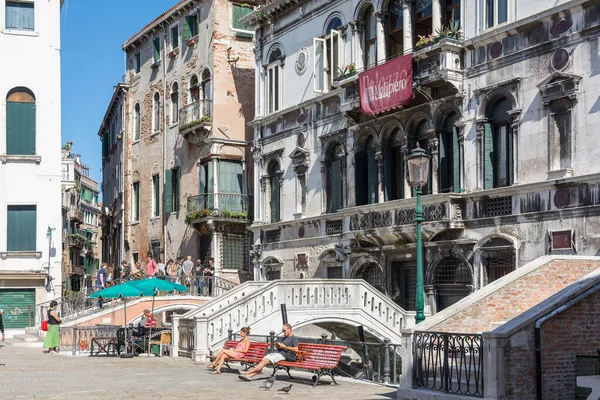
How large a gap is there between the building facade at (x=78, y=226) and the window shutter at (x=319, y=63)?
28.7 metres

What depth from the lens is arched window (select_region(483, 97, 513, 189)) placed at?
77.5 ft

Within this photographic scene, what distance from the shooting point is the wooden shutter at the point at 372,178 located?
28.1 m

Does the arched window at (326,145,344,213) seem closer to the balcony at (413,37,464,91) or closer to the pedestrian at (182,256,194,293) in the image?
the balcony at (413,37,464,91)

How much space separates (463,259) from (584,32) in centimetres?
657

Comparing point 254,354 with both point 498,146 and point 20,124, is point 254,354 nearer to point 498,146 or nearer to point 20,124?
point 498,146

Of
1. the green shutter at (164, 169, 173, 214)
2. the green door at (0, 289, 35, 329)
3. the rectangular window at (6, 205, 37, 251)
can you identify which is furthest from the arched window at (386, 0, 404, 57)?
the green door at (0, 289, 35, 329)

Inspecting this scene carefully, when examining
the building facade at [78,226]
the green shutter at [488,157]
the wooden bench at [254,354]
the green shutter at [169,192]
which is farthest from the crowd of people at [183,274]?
the building facade at [78,226]

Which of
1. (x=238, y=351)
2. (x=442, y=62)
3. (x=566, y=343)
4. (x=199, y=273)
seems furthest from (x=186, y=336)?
(x=199, y=273)

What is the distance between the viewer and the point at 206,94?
128 ft

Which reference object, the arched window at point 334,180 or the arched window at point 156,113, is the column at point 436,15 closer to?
the arched window at point 334,180

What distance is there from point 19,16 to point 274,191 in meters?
13.1

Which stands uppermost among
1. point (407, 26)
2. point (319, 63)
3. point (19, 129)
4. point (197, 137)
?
point (407, 26)

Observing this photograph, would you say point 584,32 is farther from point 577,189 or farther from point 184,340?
point 184,340

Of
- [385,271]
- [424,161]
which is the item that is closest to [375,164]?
[385,271]
